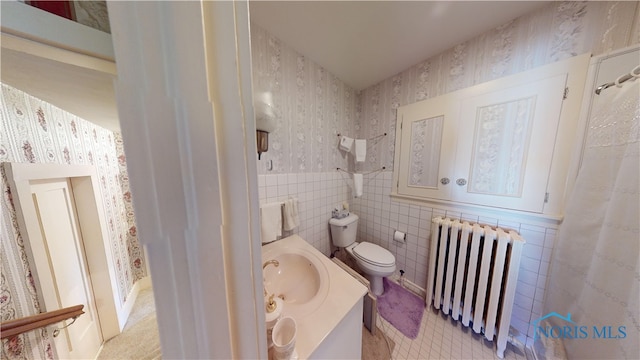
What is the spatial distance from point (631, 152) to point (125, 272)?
→ 321cm

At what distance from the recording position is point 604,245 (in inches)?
31.2

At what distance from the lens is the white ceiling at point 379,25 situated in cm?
96

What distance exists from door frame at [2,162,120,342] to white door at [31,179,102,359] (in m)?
0.03

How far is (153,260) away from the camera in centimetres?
21

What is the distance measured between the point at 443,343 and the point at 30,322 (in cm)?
217

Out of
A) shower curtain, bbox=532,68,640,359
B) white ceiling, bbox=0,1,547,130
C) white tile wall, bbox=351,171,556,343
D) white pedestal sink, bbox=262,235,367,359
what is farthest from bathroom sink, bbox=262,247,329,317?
shower curtain, bbox=532,68,640,359

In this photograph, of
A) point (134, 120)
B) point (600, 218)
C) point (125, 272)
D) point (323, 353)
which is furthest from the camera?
point (125, 272)

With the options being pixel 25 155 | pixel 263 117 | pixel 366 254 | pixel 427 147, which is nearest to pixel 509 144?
pixel 427 147

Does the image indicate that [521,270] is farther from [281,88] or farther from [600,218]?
[281,88]

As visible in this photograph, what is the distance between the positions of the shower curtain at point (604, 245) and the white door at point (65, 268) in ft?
8.32

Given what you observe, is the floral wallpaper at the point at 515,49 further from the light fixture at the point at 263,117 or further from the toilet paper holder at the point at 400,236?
the light fixture at the point at 263,117

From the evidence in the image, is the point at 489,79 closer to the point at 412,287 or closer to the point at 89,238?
the point at 412,287

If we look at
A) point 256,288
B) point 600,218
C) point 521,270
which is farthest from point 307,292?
point 600,218

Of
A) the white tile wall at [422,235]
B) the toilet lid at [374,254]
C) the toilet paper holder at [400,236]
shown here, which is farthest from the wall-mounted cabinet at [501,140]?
the toilet lid at [374,254]
